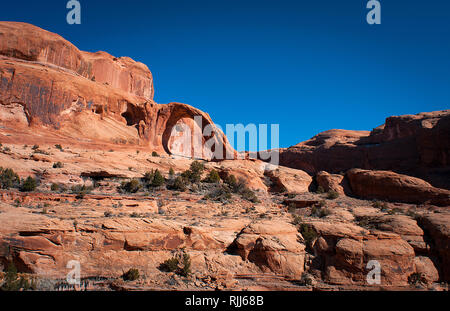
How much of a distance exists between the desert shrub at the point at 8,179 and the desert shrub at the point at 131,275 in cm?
979

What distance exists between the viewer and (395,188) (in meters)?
22.9

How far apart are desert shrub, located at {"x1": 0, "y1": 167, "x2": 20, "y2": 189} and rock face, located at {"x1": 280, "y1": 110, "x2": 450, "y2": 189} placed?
39856 mm

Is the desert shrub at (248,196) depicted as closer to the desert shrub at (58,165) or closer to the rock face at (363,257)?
the rock face at (363,257)

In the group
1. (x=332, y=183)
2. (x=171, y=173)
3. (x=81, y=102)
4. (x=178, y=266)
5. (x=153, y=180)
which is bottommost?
(x=178, y=266)

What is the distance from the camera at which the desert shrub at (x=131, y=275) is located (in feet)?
34.1

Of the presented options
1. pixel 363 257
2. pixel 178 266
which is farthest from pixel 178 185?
pixel 363 257

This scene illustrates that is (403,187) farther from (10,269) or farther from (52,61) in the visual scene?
(52,61)

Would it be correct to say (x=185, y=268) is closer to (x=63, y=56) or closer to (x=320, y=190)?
(x=320, y=190)

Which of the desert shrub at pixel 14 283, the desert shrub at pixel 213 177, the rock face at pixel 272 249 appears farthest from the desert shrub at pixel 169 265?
the desert shrub at pixel 213 177

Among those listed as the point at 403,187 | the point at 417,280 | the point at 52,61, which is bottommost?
the point at 417,280

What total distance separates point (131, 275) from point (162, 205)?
6.22 metres
